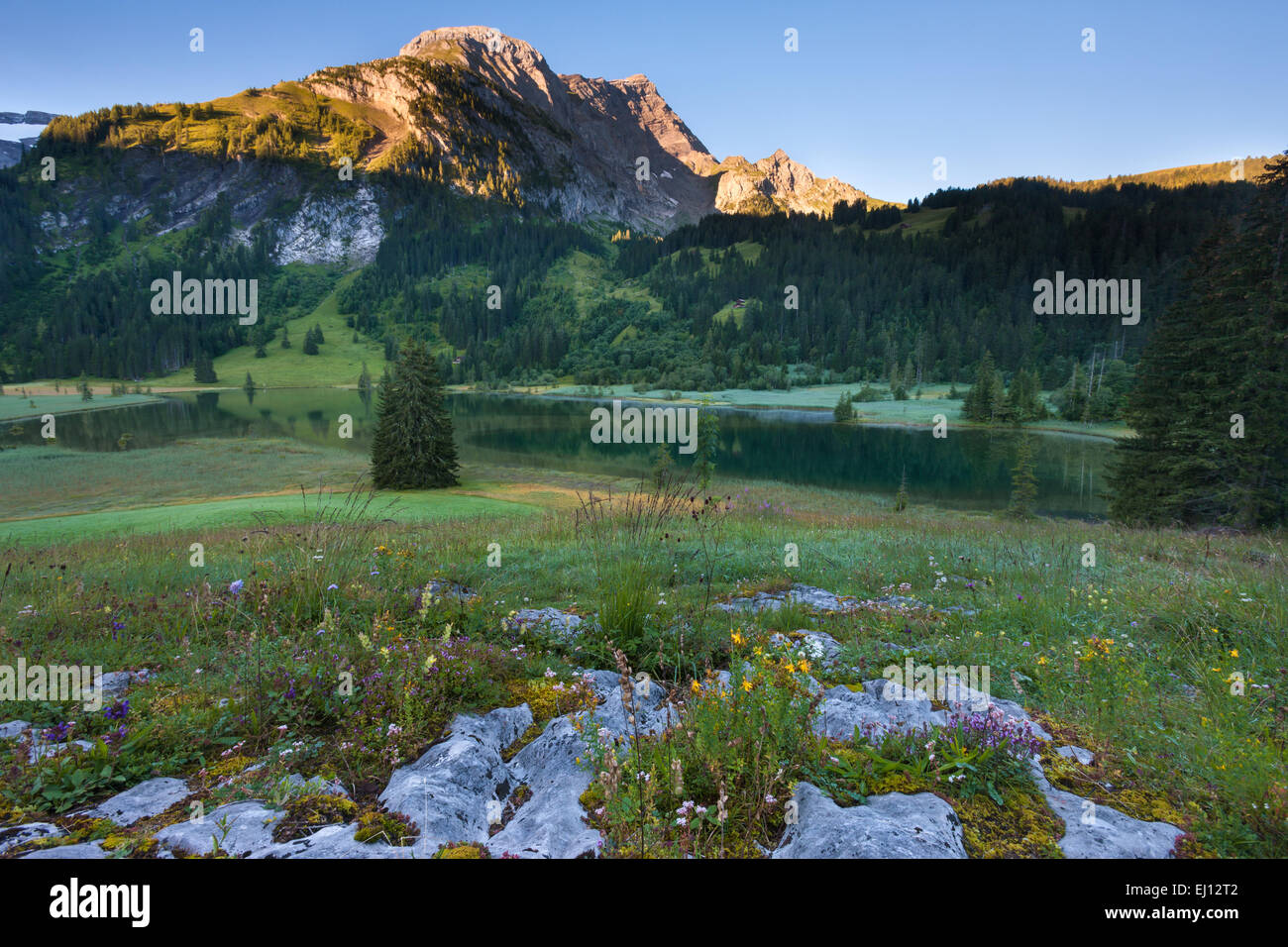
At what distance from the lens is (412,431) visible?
127 feet

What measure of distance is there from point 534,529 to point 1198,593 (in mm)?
12183

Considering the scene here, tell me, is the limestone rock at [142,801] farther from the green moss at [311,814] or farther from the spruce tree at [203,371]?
the spruce tree at [203,371]

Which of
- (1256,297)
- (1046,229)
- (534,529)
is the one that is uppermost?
(1046,229)

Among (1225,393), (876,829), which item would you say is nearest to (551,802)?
(876,829)

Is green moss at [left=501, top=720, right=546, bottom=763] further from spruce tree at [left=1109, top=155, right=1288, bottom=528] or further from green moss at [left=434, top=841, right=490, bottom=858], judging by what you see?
spruce tree at [left=1109, top=155, right=1288, bottom=528]

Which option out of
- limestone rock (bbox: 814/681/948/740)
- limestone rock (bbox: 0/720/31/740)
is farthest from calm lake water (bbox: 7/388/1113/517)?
limestone rock (bbox: 0/720/31/740)

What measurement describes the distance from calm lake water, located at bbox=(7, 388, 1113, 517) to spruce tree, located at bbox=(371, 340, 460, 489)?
50.6 feet

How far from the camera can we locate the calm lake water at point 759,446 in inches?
1981

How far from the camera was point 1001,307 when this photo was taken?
160 m

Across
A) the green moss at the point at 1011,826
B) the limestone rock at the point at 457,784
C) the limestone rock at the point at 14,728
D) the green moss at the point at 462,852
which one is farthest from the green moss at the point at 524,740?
the limestone rock at the point at 14,728

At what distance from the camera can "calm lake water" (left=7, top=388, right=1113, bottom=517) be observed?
165 feet
